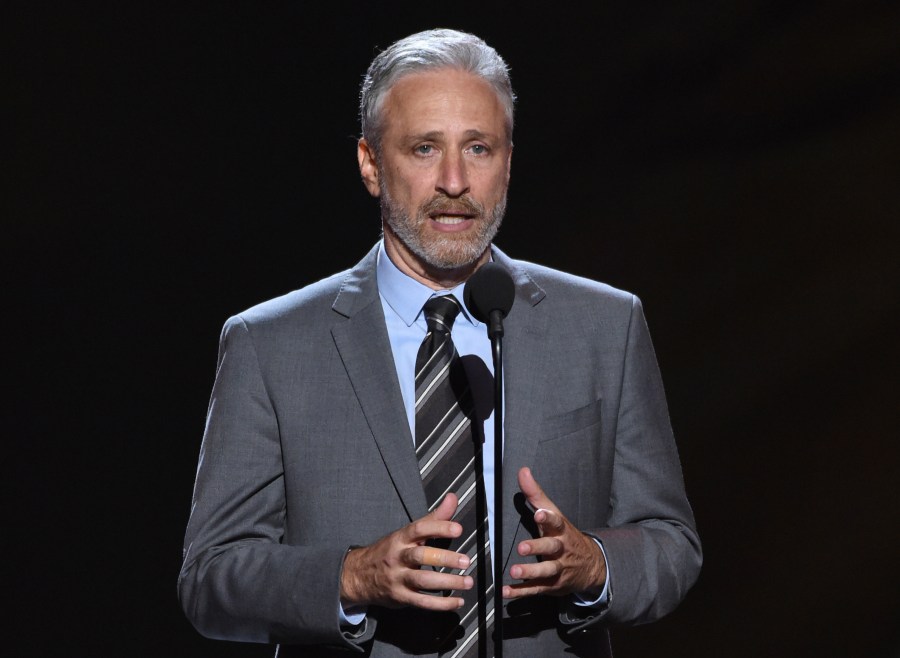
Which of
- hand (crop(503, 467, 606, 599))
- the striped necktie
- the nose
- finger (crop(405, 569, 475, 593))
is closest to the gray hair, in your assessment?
the nose

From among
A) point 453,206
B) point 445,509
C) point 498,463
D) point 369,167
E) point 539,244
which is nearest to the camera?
point 498,463

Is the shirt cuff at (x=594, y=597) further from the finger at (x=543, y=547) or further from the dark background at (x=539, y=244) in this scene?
the dark background at (x=539, y=244)

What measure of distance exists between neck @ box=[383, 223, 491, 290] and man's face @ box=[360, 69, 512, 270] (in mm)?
35

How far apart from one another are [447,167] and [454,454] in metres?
0.48

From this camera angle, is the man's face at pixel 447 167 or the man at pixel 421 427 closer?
the man at pixel 421 427

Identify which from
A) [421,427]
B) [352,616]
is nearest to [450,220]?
[421,427]

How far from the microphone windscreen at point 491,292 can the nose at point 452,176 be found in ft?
1.18

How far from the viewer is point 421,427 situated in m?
1.86

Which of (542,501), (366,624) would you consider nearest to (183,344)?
(366,624)

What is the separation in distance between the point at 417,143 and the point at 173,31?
1.25 meters

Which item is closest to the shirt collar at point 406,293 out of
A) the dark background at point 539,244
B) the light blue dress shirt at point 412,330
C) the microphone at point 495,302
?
the light blue dress shirt at point 412,330

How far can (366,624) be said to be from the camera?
174cm

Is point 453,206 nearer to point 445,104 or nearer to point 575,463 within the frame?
point 445,104

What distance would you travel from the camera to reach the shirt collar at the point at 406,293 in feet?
6.51
